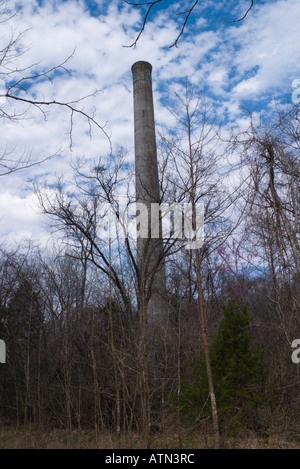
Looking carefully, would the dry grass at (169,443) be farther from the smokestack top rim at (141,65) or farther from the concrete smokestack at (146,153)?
the smokestack top rim at (141,65)

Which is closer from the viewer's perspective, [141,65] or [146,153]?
[146,153]

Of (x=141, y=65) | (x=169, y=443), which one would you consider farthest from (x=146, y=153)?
(x=169, y=443)

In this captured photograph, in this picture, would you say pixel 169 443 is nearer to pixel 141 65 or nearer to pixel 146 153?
pixel 146 153

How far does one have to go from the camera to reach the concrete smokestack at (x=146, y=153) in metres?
15.4

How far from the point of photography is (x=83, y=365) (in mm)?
11664

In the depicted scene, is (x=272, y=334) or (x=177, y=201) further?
(x=177, y=201)

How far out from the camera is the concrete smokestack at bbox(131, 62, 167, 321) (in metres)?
15.4

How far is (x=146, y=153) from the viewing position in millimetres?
18562

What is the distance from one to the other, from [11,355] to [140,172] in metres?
9.12

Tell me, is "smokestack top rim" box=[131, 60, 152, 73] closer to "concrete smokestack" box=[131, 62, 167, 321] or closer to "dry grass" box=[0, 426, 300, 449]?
"concrete smokestack" box=[131, 62, 167, 321]

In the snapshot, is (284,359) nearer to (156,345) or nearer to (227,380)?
(227,380)

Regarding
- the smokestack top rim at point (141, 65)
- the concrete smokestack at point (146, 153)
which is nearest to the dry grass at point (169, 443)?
the concrete smokestack at point (146, 153)

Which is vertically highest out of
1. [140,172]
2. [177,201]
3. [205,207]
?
[140,172]
